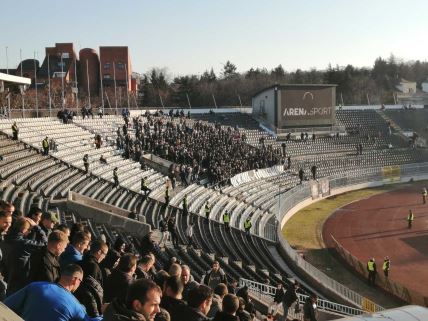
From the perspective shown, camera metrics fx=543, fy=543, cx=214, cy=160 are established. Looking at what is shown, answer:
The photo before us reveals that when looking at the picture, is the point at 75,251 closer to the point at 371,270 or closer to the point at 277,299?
the point at 277,299

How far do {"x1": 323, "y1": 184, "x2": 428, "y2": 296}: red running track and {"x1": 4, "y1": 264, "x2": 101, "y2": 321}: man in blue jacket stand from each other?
66.7 ft

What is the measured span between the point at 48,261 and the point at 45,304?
1490 millimetres

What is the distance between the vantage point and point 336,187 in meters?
44.6

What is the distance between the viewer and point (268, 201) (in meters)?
35.1

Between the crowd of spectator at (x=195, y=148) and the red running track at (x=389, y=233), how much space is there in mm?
7448

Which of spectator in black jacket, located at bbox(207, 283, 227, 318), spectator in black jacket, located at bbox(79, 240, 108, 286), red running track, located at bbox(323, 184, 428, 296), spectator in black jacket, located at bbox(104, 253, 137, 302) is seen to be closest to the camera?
spectator in black jacket, located at bbox(104, 253, 137, 302)

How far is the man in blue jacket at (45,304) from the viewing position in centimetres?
433

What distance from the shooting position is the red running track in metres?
25.3

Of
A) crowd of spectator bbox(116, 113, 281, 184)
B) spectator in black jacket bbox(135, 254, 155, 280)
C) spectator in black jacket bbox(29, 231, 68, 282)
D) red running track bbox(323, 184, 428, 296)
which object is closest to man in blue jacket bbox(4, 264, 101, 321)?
spectator in black jacket bbox(29, 231, 68, 282)

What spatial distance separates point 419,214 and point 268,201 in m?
10.9

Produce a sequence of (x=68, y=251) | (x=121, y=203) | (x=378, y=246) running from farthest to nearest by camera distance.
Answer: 1. (x=378, y=246)
2. (x=121, y=203)
3. (x=68, y=251)

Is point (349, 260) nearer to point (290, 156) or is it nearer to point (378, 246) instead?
point (378, 246)

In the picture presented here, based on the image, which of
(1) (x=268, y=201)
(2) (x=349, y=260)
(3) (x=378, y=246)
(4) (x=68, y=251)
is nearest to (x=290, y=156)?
(1) (x=268, y=201)

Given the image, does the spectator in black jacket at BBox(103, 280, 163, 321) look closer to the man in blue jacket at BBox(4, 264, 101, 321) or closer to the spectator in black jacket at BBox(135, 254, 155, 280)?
the man in blue jacket at BBox(4, 264, 101, 321)
